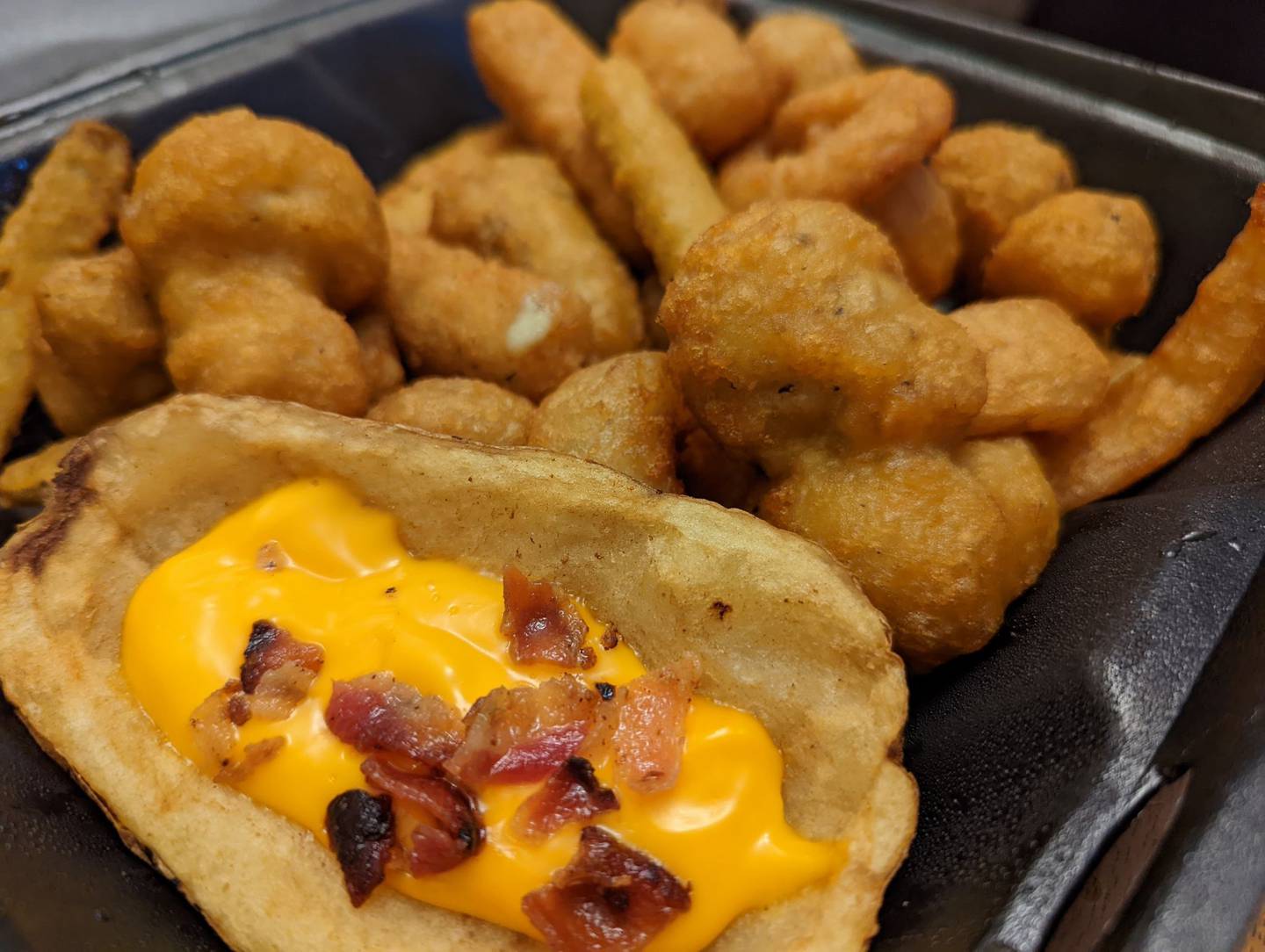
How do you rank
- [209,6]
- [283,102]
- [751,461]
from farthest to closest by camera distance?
[209,6], [283,102], [751,461]

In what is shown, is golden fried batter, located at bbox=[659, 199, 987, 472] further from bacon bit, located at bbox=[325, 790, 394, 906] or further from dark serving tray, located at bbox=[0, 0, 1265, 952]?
bacon bit, located at bbox=[325, 790, 394, 906]

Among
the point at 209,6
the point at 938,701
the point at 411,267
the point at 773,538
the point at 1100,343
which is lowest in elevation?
the point at 938,701

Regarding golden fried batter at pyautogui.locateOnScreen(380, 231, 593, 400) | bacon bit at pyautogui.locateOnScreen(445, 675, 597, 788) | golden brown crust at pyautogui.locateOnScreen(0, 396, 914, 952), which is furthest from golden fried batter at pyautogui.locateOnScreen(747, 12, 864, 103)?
bacon bit at pyautogui.locateOnScreen(445, 675, 597, 788)

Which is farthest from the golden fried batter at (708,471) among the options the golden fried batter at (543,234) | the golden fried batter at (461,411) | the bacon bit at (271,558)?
the bacon bit at (271,558)

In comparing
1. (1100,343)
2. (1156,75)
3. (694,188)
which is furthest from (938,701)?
(1156,75)

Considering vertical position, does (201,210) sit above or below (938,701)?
above

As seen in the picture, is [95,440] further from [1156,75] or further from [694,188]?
[1156,75]

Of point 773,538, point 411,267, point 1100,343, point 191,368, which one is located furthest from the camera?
point 411,267
